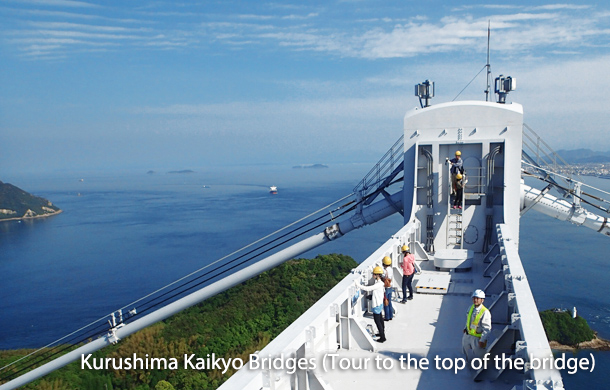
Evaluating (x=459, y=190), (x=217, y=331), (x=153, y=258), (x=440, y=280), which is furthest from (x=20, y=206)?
(x=440, y=280)

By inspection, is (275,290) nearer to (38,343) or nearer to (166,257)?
(38,343)

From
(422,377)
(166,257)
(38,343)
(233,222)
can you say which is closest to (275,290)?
(38,343)

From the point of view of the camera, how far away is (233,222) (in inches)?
4193

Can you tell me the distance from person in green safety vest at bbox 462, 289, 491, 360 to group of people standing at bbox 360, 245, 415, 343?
1.30 meters

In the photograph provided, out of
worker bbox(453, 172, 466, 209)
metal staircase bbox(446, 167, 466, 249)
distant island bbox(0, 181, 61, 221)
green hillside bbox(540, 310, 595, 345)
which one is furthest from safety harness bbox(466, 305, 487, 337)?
distant island bbox(0, 181, 61, 221)

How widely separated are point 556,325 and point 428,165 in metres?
46.0

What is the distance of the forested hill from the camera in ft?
95.9

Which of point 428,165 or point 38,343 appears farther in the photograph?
point 38,343

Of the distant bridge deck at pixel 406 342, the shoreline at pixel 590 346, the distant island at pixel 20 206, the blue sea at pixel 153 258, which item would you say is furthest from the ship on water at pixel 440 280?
the distant island at pixel 20 206

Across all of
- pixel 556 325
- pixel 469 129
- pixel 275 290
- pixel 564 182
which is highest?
pixel 469 129

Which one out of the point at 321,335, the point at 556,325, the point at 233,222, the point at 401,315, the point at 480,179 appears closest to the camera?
the point at 321,335

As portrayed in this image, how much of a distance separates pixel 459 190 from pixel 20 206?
567ft

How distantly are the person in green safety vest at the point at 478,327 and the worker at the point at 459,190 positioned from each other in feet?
21.8

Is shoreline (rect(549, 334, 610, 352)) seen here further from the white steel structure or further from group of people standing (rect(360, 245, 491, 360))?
group of people standing (rect(360, 245, 491, 360))
